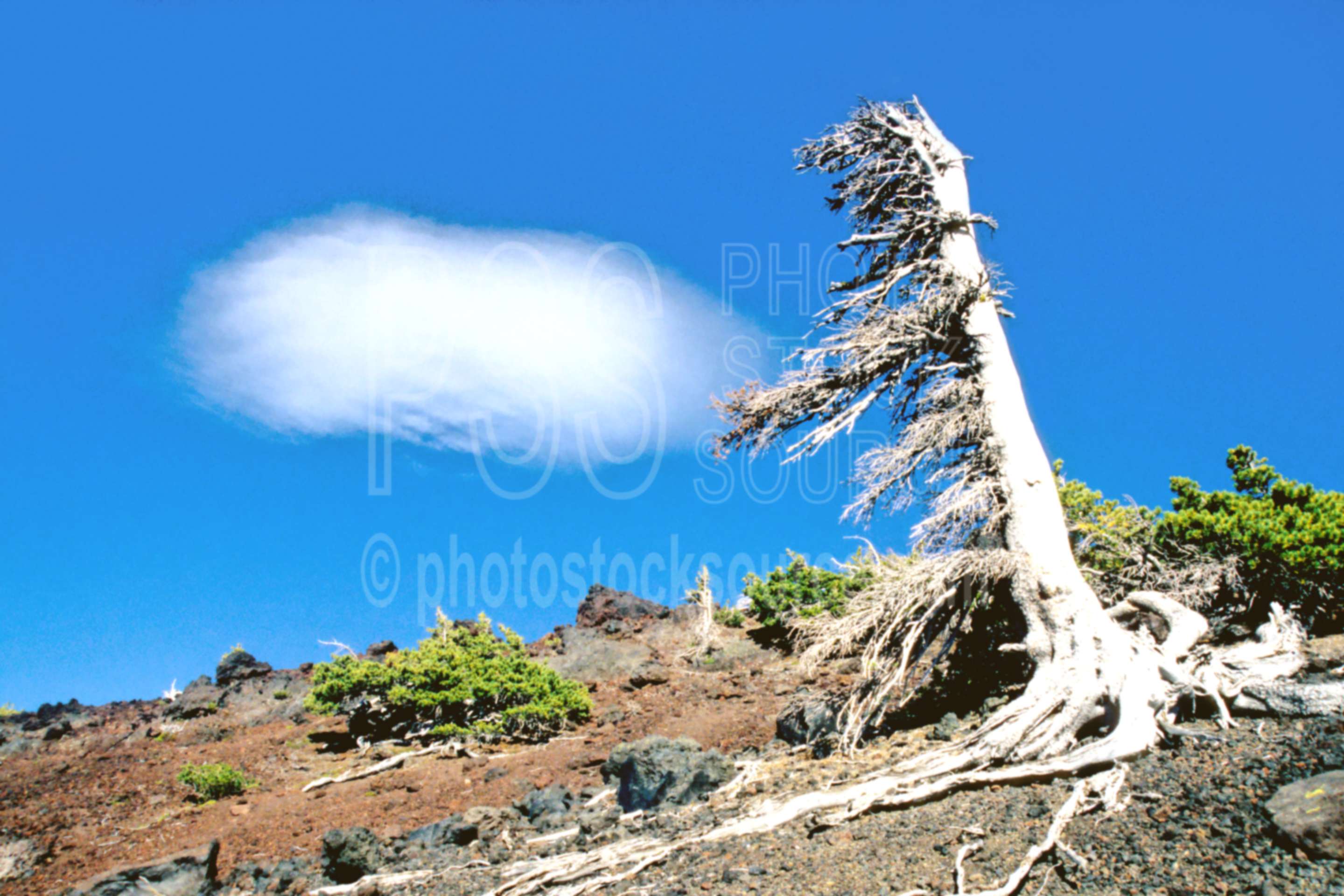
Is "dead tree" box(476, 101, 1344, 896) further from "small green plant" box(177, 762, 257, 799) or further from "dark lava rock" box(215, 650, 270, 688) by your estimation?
"dark lava rock" box(215, 650, 270, 688)

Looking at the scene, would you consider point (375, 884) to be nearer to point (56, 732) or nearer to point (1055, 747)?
point (1055, 747)

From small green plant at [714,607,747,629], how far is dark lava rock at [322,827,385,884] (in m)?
14.1

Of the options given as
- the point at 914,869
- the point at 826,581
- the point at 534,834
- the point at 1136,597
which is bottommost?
the point at 914,869

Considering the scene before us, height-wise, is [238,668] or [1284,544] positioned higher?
[238,668]

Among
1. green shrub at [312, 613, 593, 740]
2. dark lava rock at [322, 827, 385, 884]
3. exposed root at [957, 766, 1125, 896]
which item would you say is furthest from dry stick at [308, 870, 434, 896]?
green shrub at [312, 613, 593, 740]

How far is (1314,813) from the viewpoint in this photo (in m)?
3.19

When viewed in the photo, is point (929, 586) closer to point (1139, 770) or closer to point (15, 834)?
point (1139, 770)

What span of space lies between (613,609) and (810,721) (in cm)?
1497

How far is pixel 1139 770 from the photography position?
4.56 m

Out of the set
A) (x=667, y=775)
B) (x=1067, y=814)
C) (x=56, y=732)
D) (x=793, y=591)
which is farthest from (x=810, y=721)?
(x=56, y=732)

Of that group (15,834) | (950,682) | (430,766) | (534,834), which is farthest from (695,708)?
(15,834)

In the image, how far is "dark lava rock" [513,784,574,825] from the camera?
716 cm

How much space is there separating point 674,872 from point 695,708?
26.2 feet

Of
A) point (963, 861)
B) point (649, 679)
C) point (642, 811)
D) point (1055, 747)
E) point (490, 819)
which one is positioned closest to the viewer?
point (963, 861)
